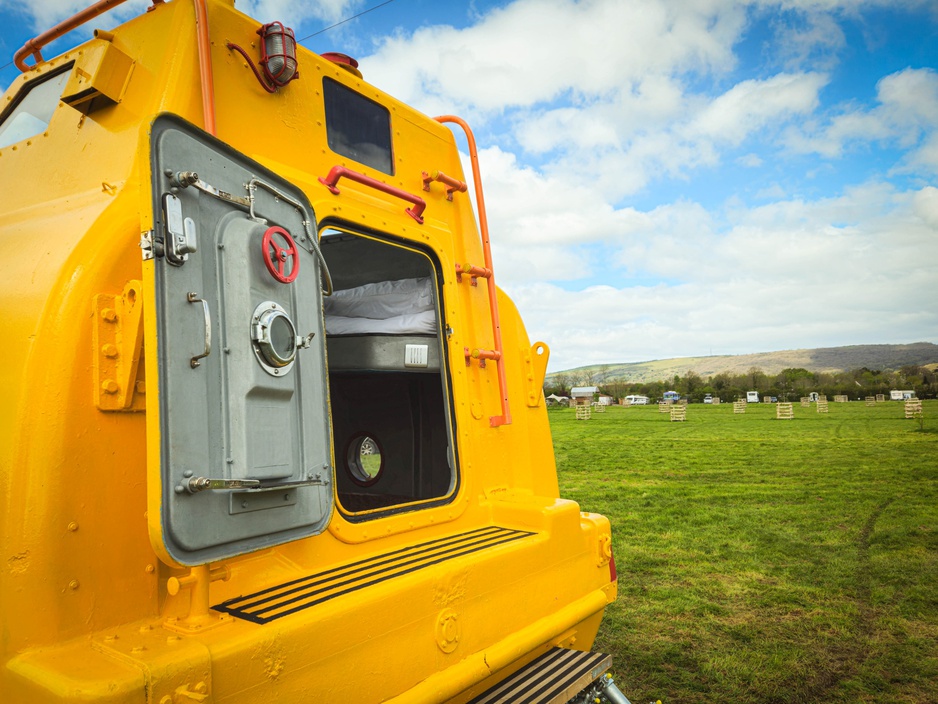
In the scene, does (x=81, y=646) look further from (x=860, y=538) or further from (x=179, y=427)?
(x=860, y=538)

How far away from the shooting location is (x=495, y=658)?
2422 millimetres

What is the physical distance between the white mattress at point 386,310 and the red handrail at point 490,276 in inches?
12.9

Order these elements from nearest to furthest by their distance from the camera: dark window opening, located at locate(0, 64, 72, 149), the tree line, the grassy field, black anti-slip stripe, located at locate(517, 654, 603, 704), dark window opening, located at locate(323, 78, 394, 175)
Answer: black anti-slip stripe, located at locate(517, 654, 603, 704)
dark window opening, located at locate(0, 64, 72, 149)
dark window opening, located at locate(323, 78, 394, 175)
the grassy field
the tree line

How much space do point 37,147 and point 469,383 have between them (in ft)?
6.40

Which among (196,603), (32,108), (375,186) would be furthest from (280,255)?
(32,108)

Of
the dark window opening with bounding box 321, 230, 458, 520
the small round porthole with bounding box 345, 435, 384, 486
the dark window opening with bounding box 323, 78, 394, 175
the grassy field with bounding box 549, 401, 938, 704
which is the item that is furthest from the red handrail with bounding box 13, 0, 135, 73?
the grassy field with bounding box 549, 401, 938, 704

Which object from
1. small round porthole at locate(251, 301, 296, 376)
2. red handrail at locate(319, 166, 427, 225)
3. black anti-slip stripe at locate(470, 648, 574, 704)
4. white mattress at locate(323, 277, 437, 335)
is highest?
red handrail at locate(319, 166, 427, 225)

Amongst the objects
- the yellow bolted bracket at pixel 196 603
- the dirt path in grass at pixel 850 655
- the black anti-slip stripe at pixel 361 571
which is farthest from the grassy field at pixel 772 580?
the yellow bolted bracket at pixel 196 603

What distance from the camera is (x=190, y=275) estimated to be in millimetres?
1563

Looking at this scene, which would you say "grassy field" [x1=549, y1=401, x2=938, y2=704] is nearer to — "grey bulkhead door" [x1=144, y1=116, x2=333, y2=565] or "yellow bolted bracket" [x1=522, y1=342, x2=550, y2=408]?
"yellow bolted bracket" [x1=522, y1=342, x2=550, y2=408]

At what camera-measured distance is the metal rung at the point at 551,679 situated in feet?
7.85

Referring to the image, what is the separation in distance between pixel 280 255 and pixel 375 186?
1076 mm

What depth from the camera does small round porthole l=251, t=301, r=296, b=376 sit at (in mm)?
1670

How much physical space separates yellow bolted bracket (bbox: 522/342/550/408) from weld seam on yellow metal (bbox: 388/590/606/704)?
108 cm
